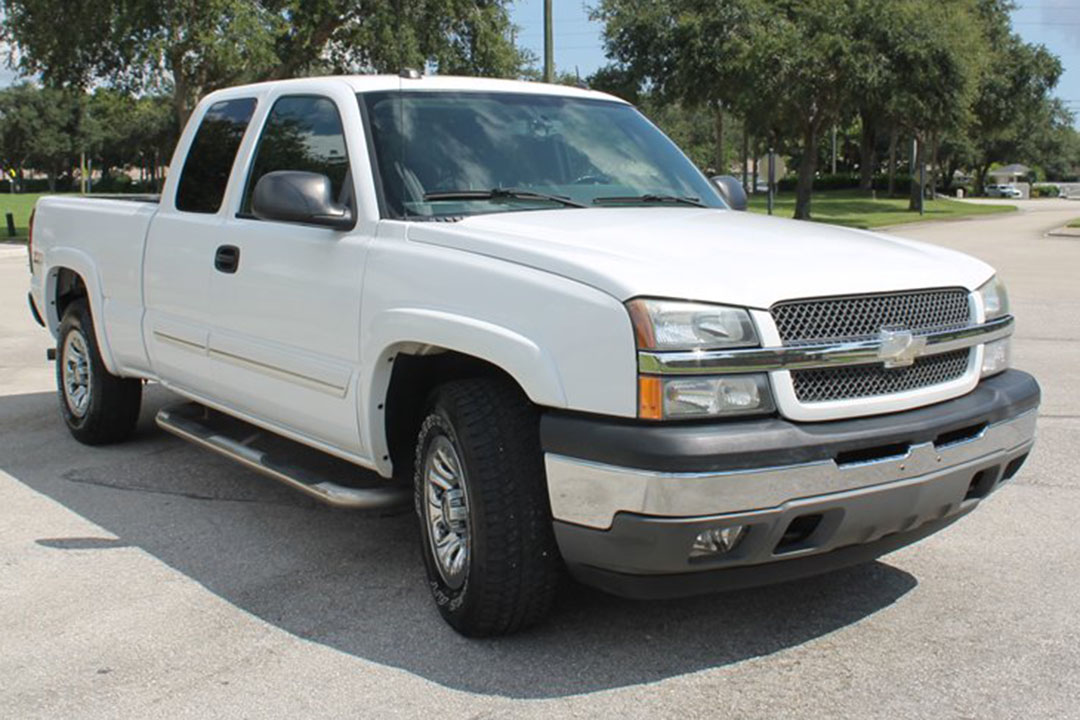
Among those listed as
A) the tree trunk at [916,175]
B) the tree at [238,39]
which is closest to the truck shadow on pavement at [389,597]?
the tree at [238,39]

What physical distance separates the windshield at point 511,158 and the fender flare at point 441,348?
51 centimetres

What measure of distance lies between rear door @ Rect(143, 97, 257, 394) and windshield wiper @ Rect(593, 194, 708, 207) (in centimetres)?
181

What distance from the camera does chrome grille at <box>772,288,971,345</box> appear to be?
3.51 metres

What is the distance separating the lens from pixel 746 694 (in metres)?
3.60

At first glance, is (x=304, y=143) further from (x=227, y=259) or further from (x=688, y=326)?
(x=688, y=326)

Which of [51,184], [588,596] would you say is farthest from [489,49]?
[51,184]

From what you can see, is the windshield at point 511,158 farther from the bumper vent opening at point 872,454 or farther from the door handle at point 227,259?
the bumper vent opening at point 872,454

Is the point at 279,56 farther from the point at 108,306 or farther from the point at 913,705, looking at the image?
the point at 913,705

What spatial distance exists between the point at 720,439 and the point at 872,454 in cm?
57

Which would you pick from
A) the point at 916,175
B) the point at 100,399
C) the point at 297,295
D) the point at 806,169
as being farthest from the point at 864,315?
the point at 916,175

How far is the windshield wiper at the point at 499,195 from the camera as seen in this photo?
175 inches

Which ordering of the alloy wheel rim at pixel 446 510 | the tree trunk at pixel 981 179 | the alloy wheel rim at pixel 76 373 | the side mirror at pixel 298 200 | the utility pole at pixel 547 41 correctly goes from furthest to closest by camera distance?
the tree trunk at pixel 981 179 → the utility pole at pixel 547 41 → the alloy wheel rim at pixel 76 373 → the side mirror at pixel 298 200 → the alloy wheel rim at pixel 446 510

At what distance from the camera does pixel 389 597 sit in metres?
4.49

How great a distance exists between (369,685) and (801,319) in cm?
178
